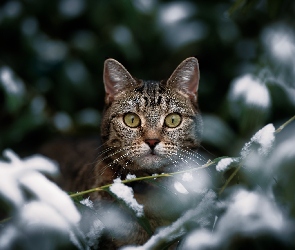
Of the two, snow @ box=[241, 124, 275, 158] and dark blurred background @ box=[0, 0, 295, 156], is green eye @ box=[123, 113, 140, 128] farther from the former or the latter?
dark blurred background @ box=[0, 0, 295, 156]

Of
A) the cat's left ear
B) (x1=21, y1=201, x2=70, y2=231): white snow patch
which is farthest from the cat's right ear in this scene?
(x1=21, y1=201, x2=70, y2=231): white snow patch

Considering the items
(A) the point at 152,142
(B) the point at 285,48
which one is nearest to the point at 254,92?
(B) the point at 285,48

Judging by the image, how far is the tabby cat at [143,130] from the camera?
1.89m

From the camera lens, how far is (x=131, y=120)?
201cm

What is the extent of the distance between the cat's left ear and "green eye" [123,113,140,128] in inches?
8.8

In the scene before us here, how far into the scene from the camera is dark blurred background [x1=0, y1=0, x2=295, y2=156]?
3.16 meters

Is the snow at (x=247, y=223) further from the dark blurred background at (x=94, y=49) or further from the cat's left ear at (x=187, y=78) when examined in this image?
the dark blurred background at (x=94, y=49)

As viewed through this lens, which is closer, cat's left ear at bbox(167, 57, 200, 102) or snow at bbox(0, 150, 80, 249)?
snow at bbox(0, 150, 80, 249)

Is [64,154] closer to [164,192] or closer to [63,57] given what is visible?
[63,57]

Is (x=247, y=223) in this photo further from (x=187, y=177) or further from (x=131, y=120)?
(x=131, y=120)

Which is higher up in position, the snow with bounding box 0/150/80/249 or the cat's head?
the cat's head

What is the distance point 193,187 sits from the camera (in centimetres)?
117

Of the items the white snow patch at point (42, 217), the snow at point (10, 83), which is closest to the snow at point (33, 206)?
the white snow patch at point (42, 217)

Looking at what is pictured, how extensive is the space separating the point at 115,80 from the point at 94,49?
1.25 meters
